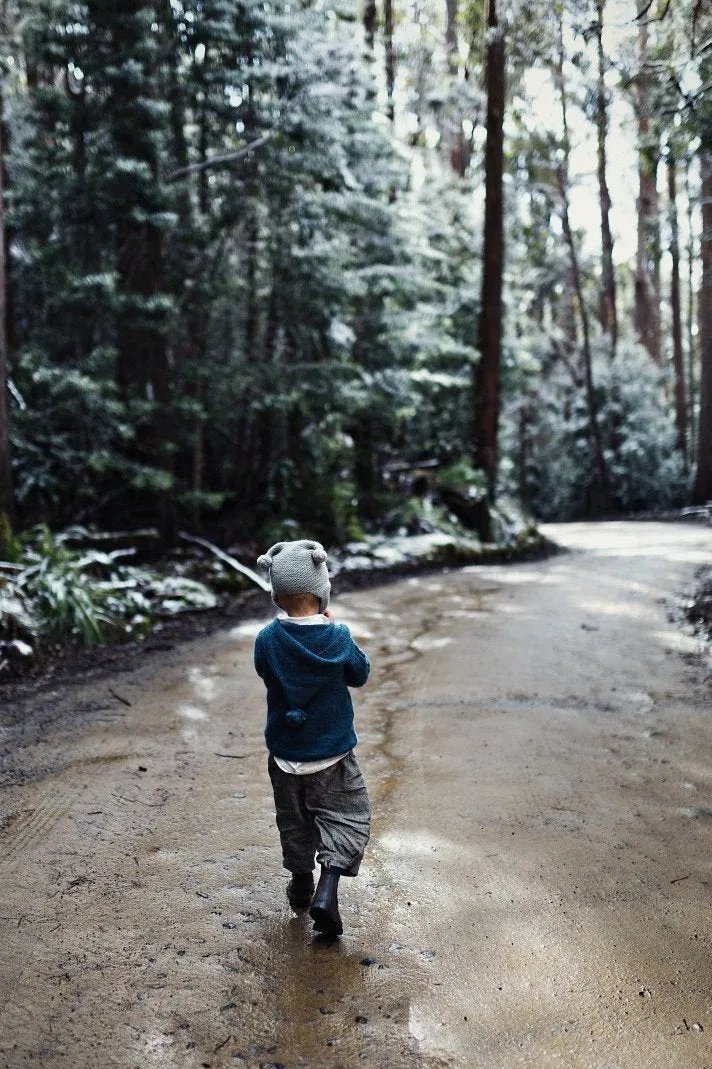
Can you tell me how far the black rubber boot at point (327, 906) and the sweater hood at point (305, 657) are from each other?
0.60 metres

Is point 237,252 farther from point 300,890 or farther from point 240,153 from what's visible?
point 300,890

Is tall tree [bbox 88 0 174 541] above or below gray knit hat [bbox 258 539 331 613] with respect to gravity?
above

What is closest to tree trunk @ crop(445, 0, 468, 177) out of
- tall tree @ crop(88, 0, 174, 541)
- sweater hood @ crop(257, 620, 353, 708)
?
tall tree @ crop(88, 0, 174, 541)

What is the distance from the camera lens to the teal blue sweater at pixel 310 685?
2865 millimetres

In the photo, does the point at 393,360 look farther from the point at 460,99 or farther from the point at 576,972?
the point at 576,972

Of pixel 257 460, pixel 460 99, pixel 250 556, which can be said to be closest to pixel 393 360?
pixel 257 460

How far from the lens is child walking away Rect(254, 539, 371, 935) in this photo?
2859 mm

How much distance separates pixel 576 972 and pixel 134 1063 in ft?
4.56

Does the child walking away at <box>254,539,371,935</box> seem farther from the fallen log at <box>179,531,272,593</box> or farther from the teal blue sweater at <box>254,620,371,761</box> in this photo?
the fallen log at <box>179,531,272,593</box>

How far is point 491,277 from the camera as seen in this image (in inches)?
563

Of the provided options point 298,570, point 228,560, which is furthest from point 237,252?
point 298,570

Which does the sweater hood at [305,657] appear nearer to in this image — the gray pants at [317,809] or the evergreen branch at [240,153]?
the gray pants at [317,809]

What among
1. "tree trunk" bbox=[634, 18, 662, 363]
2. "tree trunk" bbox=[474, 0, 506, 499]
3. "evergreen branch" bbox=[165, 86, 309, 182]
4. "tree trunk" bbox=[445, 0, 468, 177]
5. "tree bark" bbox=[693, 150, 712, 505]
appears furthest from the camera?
"tree bark" bbox=[693, 150, 712, 505]

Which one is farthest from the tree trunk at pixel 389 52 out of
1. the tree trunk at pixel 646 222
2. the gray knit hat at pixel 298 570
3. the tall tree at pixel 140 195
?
the gray knit hat at pixel 298 570
